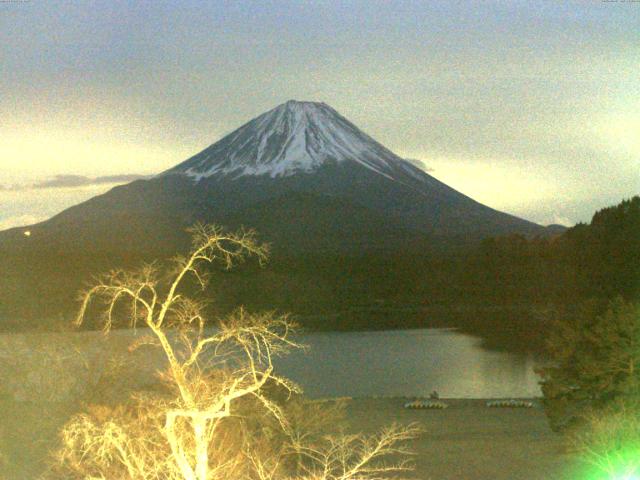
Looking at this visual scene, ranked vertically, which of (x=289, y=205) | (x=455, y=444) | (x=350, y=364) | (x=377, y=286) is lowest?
(x=377, y=286)

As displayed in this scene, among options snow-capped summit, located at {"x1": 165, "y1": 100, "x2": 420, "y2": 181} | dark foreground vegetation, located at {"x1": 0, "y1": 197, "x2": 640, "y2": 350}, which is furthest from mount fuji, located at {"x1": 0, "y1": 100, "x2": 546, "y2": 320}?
dark foreground vegetation, located at {"x1": 0, "y1": 197, "x2": 640, "y2": 350}

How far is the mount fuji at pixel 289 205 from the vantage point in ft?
265

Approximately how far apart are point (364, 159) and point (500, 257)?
3057cm

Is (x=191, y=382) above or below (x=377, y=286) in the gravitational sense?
above

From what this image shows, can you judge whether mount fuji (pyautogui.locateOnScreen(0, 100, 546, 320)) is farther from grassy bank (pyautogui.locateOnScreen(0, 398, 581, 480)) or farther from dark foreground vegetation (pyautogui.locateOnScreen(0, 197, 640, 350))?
grassy bank (pyautogui.locateOnScreen(0, 398, 581, 480))

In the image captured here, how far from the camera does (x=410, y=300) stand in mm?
73562

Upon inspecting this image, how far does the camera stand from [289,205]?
94000 millimetres

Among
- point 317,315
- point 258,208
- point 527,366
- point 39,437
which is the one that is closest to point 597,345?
point 39,437

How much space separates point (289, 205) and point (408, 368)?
62.4 metres

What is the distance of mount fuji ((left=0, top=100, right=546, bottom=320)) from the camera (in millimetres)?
80750


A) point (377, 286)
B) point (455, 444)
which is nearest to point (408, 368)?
point (455, 444)

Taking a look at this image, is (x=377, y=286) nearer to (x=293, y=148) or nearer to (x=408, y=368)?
(x=293, y=148)

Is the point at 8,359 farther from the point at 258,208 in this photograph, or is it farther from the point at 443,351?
the point at 258,208

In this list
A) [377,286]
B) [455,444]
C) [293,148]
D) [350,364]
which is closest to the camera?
[455,444]
